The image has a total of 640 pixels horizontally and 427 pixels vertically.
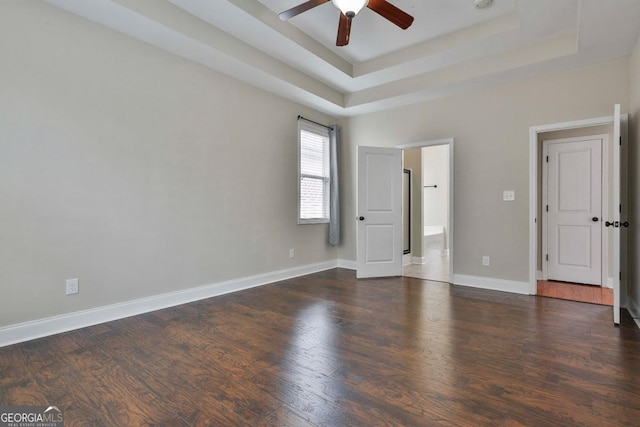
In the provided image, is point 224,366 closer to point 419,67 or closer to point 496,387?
point 496,387

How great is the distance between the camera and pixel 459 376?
1.93 m

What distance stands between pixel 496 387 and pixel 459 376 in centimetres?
20

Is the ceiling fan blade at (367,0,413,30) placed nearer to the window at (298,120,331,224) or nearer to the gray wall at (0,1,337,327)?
the gray wall at (0,1,337,327)

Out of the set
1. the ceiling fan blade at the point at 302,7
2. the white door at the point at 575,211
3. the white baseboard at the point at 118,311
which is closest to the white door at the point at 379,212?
the white baseboard at the point at 118,311

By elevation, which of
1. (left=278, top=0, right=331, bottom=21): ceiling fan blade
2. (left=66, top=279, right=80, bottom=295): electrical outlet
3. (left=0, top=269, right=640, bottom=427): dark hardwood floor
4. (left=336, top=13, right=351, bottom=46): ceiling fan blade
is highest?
(left=278, top=0, right=331, bottom=21): ceiling fan blade

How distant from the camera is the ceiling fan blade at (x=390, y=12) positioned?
2488 mm

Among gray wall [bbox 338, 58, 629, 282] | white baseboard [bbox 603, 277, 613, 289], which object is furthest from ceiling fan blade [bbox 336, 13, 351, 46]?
white baseboard [bbox 603, 277, 613, 289]

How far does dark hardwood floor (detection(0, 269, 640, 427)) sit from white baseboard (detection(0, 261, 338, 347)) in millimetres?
112

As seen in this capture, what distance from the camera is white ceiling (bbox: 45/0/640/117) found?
2.78 meters

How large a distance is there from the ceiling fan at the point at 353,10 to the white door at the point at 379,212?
217cm

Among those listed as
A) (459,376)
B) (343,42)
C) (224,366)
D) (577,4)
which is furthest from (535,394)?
(577,4)

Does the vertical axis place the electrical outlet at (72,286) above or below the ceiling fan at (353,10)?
below

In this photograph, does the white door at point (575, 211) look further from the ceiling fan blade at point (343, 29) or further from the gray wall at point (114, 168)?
the gray wall at point (114, 168)
